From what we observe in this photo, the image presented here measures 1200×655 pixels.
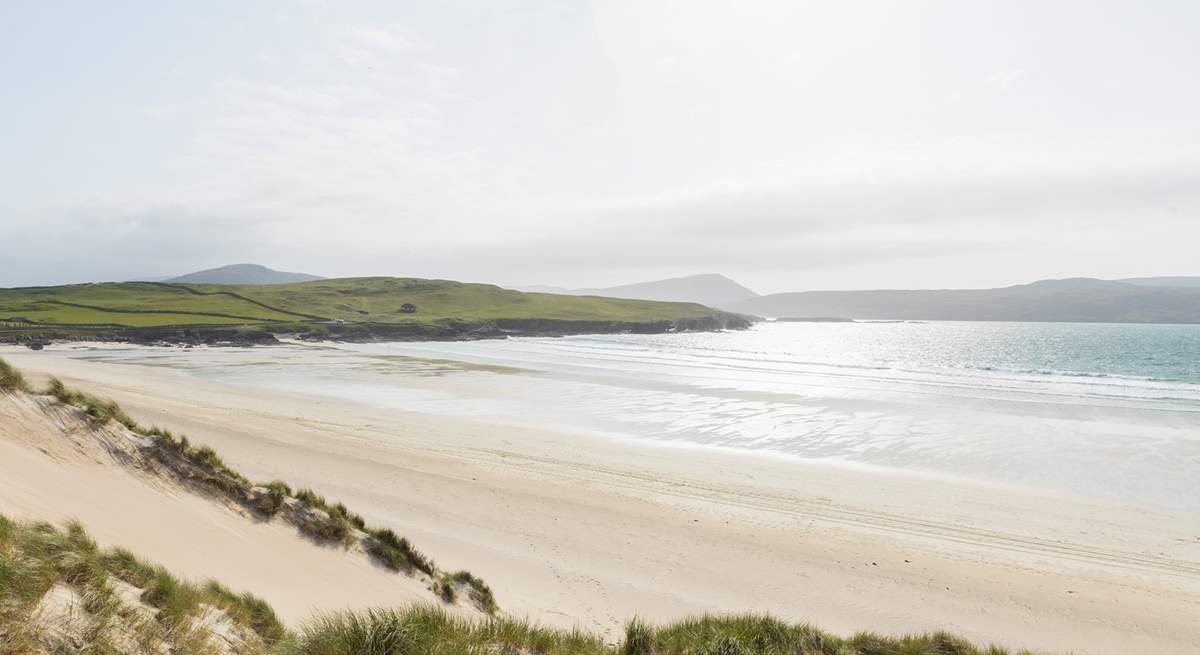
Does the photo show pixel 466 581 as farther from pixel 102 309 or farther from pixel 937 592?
pixel 102 309

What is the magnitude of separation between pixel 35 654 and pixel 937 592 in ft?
41.9

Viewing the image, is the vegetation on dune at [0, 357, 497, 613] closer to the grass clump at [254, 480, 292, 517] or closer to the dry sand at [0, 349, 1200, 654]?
the grass clump at [254, 480, 292, 517]

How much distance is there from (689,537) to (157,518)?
33.7 feet

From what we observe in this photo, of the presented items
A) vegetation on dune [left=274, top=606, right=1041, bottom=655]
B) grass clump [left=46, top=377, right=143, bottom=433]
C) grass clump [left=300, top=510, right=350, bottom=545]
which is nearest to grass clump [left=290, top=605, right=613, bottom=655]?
vegetation on dune [left=274, top=606, right=1041, bottom=655]

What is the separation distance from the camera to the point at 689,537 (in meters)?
13.4

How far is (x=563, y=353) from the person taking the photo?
65562 mm

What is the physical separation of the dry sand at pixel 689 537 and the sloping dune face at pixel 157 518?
2.0 inches

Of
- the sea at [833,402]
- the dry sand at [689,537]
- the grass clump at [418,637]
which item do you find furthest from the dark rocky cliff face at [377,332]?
the grass clump at [418,637]

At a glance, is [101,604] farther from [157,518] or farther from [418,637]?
[157,518]

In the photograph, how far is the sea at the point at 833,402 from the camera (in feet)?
70.3

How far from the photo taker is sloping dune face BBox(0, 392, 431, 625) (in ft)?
26.1

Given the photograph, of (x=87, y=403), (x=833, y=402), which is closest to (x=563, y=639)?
(x=87, y=403)

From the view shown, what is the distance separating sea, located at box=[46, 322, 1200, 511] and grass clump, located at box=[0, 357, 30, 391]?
1752 centimetres

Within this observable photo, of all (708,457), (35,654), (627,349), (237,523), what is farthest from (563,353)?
(35,654)
